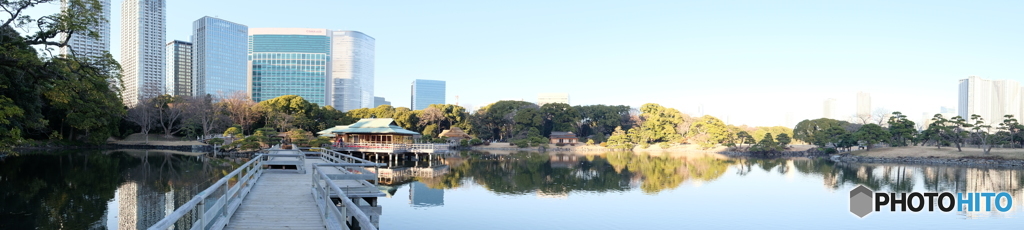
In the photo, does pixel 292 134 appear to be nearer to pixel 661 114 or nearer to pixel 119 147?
pixel 119 147

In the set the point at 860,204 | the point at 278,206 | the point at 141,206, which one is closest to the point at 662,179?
the point at 860,204

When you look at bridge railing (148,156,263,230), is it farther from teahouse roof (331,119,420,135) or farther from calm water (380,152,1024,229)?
teahouse roof (331,119,420,135)

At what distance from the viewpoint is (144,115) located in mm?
43312

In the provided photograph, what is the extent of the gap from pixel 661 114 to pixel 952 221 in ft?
145

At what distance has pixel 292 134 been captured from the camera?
1452 inches

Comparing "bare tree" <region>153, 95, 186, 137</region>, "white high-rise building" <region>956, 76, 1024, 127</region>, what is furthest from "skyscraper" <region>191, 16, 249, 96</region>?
"white high-rise building" <region>956, 76, 1024, 127</region>

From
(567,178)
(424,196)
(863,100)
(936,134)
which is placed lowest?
(567,178)

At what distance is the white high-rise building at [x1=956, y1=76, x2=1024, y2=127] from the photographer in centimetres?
6612

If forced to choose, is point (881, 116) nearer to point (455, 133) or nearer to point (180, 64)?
point (455, 133)

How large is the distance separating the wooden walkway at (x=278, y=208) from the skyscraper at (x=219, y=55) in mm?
107618

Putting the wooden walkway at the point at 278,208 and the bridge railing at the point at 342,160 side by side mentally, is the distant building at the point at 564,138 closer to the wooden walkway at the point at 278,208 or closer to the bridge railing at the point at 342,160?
the bridge railing at the point at 342,160

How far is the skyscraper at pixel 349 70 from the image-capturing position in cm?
14550

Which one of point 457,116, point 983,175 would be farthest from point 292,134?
point 983,175

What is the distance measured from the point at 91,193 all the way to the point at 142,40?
10840 cm
